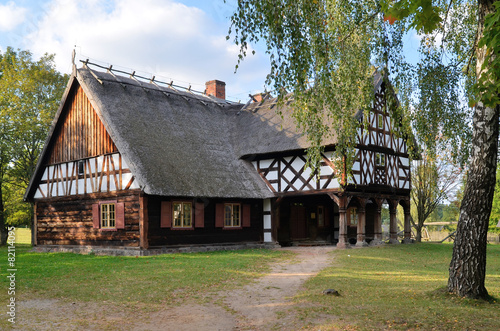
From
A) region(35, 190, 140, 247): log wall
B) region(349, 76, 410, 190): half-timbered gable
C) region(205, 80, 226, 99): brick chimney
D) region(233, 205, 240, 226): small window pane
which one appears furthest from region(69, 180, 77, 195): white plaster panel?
region(349, 76, 410, 190): half-timbered gable

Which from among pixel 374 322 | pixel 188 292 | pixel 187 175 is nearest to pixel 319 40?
pixel 374 322

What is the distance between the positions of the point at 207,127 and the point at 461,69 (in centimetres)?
1512

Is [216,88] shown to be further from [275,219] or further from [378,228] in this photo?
[378,228]

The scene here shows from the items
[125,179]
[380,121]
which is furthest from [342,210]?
[125,179]

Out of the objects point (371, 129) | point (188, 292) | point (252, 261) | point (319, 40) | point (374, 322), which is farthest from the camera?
point (371, 129)

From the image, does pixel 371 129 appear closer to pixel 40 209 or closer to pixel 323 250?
pixel 323 250

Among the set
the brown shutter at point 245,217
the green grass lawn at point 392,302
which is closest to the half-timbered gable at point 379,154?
the brown shutter at point 245,217

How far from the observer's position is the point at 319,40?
31.1 ft

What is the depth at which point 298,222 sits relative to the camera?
1038 inches

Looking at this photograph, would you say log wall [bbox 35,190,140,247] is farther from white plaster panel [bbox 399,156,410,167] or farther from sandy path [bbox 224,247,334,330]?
white plaster panel [bbox 399,156,410,167]

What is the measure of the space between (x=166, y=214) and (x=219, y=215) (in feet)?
9.50

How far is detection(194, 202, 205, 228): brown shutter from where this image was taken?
69.5 feet

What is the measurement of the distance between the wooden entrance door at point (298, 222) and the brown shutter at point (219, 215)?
516 cm

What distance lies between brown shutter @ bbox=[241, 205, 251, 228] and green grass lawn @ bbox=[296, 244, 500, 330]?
28.7 feet
